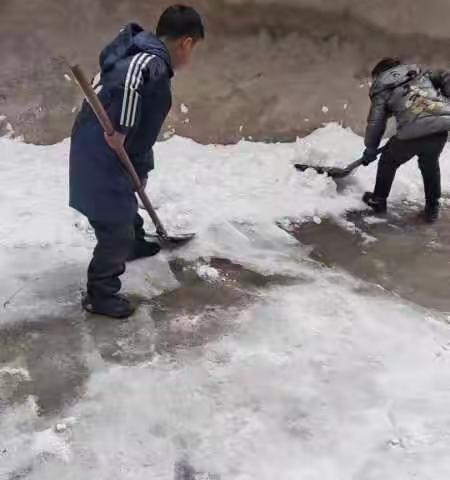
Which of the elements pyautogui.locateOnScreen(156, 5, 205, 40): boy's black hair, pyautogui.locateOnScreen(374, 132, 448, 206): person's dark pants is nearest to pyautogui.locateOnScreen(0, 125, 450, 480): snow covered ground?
pyautogui.locateOnScreen(374, 132, 448, 206): person's dark pants

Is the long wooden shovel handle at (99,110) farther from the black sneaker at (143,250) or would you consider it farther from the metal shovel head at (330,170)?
the metal shovel head at (330,170)

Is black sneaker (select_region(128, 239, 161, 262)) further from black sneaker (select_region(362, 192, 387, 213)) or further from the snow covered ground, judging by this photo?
black sneaker (select_region(362, 192, 387, 213))

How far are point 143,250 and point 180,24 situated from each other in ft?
4.48

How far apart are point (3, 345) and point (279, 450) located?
133 centimetres

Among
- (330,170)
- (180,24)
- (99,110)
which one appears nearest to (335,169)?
(330,170)

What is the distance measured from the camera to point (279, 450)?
242cm

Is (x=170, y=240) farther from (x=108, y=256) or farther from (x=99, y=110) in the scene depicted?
(x=99, y=110)

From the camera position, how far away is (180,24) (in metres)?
2.86

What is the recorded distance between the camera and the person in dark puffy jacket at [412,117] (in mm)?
4293

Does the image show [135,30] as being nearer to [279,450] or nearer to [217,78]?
[279,450]

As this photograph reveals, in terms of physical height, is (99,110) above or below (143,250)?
above

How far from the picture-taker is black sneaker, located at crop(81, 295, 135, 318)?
317cm

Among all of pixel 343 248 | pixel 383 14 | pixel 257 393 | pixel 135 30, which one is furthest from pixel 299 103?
pixel 257 393

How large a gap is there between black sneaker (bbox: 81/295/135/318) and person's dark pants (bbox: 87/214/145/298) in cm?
2
